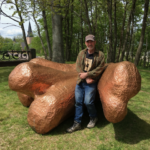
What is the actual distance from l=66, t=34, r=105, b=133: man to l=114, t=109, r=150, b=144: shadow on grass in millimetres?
565

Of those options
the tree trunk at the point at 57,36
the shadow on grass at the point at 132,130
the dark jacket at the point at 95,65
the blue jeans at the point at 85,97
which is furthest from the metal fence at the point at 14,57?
the shadow on grass at the point at 132,130

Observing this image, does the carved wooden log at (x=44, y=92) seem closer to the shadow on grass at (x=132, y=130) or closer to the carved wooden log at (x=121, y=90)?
the carved wooden log at (x=121, y=90)

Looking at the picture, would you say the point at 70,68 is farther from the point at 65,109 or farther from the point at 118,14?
the point at 118,14

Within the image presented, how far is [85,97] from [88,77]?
0.41 m

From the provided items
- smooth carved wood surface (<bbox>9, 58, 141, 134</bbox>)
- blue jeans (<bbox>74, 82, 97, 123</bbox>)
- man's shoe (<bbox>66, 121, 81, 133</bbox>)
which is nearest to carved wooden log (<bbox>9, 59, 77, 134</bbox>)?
smooth carved wood surface (<bbox>9, 58, 141, 134</bbox>)

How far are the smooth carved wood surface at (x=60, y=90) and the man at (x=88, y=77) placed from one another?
0.54 ft

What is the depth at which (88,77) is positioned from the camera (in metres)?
3.00

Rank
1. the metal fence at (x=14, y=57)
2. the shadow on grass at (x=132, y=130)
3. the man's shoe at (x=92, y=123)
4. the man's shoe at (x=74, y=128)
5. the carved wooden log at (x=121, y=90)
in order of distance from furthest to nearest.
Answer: the metal fence at (x=14, y=57), the man's shoe at (x=92, y=123), the man's shoe at (x=74, y=128), the shadow on grass at (x=132, y=130), the carved wooden log at (x=121, y=90)

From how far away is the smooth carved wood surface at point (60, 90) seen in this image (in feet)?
8.27

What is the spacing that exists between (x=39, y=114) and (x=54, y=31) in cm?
574

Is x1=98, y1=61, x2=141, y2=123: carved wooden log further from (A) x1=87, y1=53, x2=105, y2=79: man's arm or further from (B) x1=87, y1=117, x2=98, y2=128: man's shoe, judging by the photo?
(B) x1=87, y1=117, x2=98, y2=128: man's shoe

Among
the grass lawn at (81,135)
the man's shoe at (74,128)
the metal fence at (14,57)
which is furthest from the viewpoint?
the metal fence at (14,57)

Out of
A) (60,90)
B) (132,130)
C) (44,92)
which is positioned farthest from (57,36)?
(132,130)

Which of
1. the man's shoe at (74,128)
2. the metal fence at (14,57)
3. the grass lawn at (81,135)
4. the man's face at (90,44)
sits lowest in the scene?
the grass lawn at (81,135)
